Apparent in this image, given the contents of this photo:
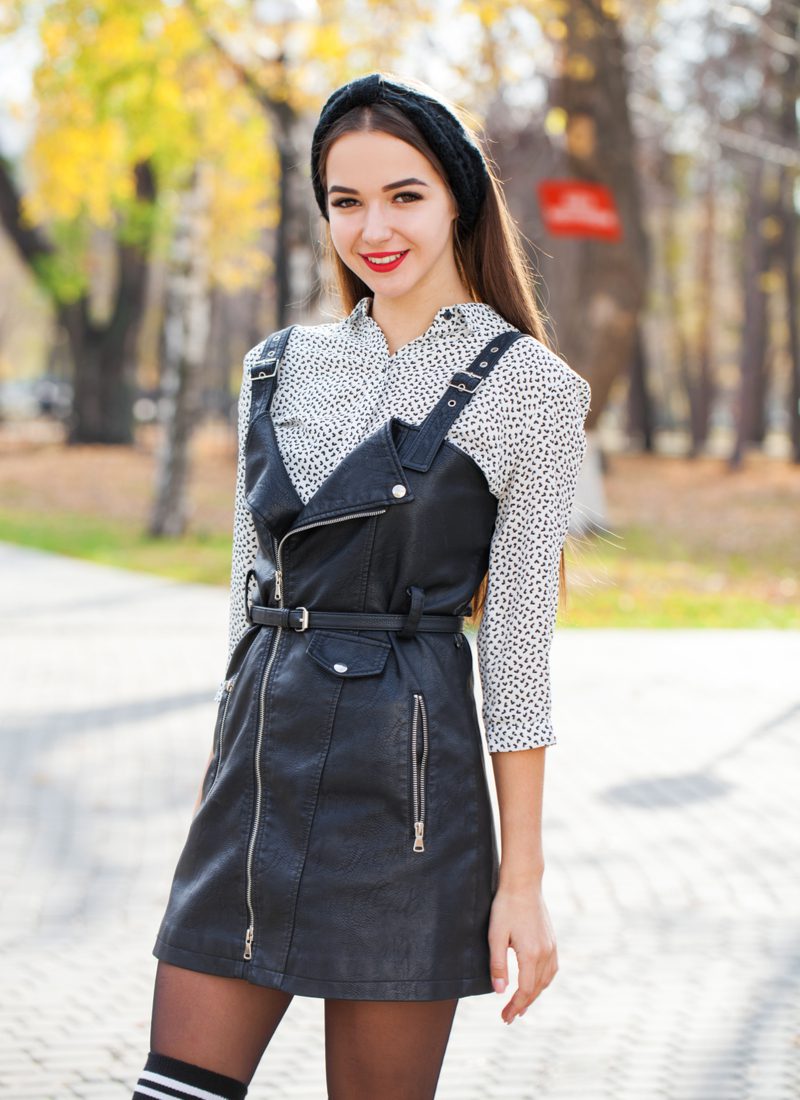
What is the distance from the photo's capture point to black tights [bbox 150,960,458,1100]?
7.14 feet

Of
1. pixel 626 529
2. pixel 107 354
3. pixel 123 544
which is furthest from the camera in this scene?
pixel 107 354

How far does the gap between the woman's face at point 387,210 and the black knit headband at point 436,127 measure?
0.02 m

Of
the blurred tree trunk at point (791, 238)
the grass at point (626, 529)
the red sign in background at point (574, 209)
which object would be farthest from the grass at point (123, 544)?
the blurred tree trunk at point (791, 238)

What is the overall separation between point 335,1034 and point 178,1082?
23 centimetres

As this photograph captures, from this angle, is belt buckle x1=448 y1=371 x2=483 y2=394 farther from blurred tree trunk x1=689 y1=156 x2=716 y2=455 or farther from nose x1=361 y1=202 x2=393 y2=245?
blurred tree trunk x1=689 y1=156 x2=716 y2=455

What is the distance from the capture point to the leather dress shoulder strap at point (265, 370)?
7.97ft

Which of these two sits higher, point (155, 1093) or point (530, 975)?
point (530, 975)

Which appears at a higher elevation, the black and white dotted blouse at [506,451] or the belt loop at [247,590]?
the black and white dotted blouse at [506,451]

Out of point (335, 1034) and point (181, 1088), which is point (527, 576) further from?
point (181, 1088)

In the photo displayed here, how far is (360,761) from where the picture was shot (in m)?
2.17

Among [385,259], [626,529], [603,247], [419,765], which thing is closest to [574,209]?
[603,247]

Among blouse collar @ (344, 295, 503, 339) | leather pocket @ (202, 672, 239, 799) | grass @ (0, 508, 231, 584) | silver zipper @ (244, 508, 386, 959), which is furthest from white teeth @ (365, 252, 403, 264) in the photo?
grass @ (0, 508, 231, 584)

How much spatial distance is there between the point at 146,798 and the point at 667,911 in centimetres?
232

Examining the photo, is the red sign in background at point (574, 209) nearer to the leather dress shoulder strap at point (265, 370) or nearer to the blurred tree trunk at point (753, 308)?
the leather dress shoulder strap at point (265, 370)
